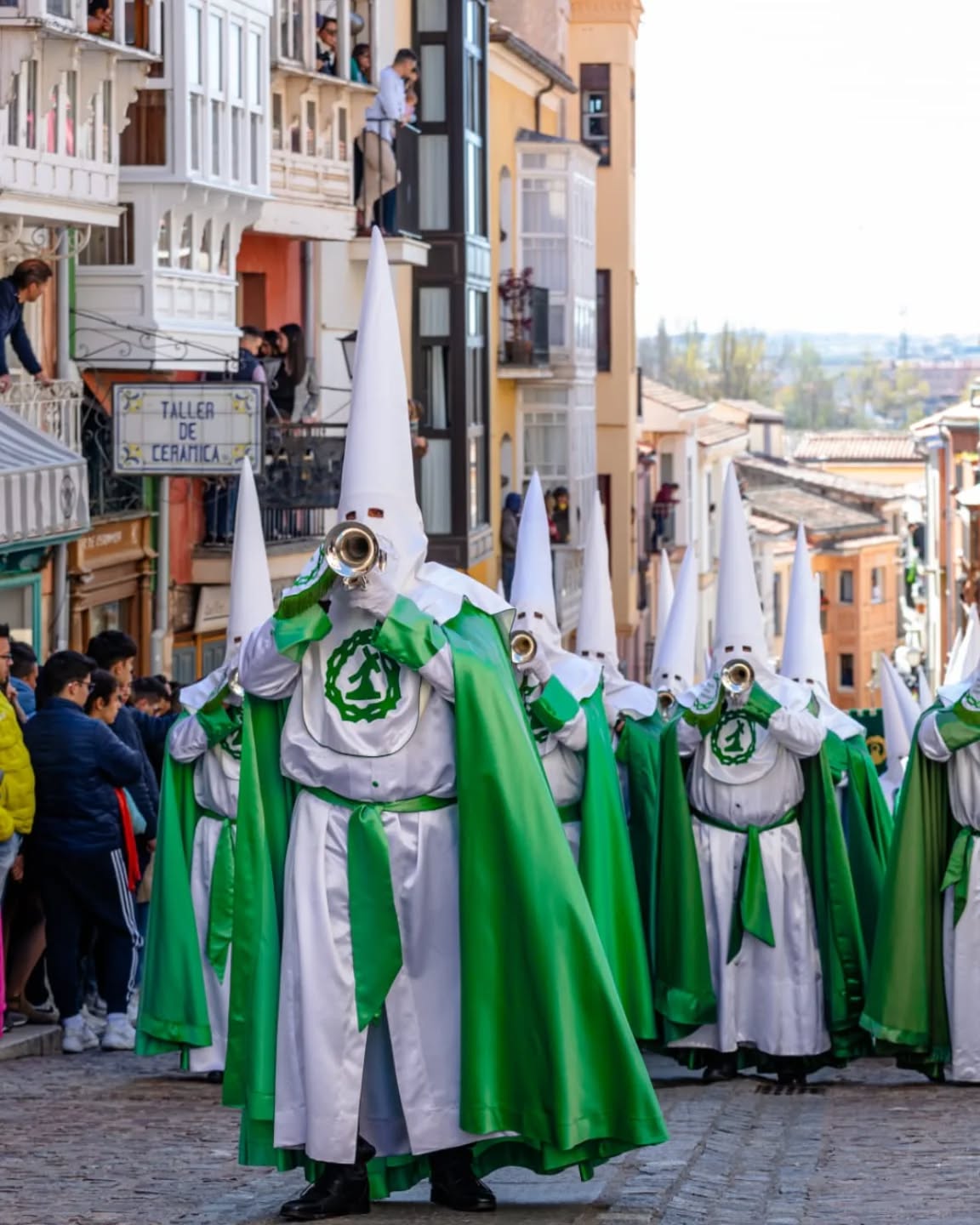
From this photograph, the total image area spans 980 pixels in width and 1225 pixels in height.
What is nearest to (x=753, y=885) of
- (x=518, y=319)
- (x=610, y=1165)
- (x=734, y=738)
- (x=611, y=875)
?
(x=734, y=738)

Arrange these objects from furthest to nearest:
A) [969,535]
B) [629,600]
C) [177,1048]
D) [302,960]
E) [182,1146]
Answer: [969,535], [629,600], [177,1048], [182,1146], [302,960]

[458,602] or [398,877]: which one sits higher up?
[458,602]

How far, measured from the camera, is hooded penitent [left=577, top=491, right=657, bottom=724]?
14406 mm

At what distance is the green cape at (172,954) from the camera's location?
39.8ft

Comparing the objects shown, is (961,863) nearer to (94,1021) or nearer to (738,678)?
(738,678)

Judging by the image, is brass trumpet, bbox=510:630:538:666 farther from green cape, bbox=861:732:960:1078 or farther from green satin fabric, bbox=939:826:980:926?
green satin fabric, bbox=939:826:980:926

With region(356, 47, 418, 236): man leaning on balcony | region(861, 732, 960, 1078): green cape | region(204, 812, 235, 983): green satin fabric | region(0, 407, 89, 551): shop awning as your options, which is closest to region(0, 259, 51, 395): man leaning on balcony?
region(0, 407, 89, 551): shop awning

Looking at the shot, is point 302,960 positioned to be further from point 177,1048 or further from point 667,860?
point 667,860

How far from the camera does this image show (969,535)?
68562 millimetres

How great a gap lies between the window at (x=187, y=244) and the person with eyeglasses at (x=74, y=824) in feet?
42.0

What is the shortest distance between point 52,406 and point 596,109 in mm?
31658

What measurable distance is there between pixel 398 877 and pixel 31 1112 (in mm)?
3145

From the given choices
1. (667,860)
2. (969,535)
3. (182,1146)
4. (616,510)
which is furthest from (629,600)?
(182,1146)

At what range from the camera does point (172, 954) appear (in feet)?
40.0
